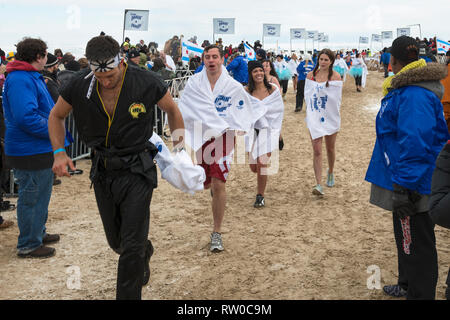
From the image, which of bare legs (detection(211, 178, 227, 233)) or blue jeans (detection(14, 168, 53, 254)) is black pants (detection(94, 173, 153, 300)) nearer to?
bare legs (detection(211, 178, 227, 233))

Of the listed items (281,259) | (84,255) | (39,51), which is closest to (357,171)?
(281,259)

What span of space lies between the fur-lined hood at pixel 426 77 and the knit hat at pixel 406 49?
8.5 inches

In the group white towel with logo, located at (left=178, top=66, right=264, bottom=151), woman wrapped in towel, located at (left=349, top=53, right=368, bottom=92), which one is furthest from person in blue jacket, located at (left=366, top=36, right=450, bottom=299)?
woman wrapped in towel, located at (left=349, top=53, right=368, bottom=92)

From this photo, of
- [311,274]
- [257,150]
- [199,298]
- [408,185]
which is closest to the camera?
[408,185]

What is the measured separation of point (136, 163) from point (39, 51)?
233 centimetres

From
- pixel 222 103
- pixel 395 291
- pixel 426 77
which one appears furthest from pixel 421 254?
pixel 222 103

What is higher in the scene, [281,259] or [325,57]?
[325,57]

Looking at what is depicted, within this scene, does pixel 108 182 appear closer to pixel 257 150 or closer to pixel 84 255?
pixel 84 255

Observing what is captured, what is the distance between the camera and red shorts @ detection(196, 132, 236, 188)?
524 cm

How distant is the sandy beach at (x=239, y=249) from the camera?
4266 millimetres

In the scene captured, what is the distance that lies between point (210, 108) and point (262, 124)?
179cm

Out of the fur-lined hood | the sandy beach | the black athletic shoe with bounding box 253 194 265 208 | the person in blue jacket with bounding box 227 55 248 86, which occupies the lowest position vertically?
the sandy beach

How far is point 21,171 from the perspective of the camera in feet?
16.5

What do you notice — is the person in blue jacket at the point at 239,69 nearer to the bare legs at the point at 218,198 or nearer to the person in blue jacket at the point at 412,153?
the bare legs at the point at 218,198
